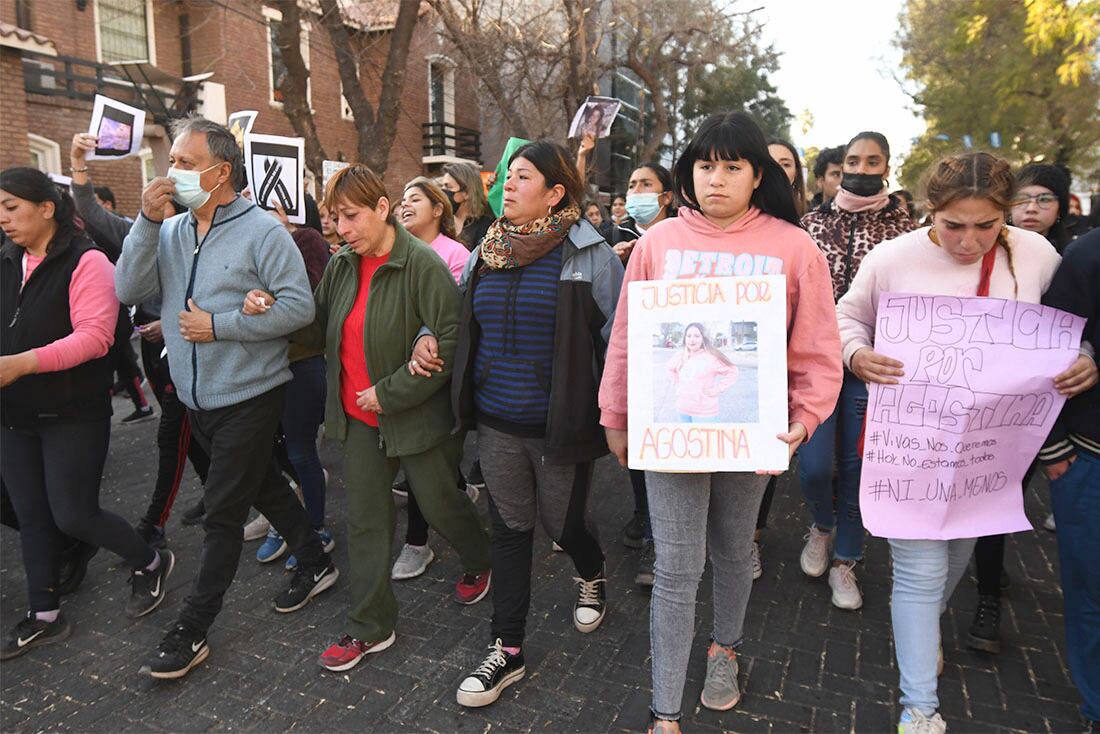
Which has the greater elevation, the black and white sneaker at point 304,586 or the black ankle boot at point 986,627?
the black ankle boot at point 986,627

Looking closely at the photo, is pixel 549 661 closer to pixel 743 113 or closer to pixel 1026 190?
pixel 743 113

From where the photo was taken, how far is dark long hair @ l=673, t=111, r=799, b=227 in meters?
2.41

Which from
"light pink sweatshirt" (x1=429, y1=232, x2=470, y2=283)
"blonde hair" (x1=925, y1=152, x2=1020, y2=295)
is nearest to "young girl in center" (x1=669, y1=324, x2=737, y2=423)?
"blonde hair" (x1=925, y1=152, x2=1020, y2=295)

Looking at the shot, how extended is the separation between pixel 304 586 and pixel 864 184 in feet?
11.6

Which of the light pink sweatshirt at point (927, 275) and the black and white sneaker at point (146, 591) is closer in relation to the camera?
the light pink sweatshirt at point (927, 275)

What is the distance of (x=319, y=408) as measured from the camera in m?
4.34

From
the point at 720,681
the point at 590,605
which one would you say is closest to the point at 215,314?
the point at 590,605

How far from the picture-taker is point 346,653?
10.7ft

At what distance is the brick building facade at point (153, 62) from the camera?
509 inches

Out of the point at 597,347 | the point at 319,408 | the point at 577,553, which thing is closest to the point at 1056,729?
the point at 577,553

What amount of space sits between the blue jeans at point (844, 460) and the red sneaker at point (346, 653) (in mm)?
2247

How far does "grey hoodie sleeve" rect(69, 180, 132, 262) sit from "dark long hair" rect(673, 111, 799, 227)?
10.9ft

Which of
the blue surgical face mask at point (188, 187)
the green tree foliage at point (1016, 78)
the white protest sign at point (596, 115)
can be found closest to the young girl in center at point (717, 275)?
the blue surgical face mask at point (188, 187)

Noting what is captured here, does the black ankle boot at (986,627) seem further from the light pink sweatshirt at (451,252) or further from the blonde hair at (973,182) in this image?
the light pink sweatshirt at (451,252)
